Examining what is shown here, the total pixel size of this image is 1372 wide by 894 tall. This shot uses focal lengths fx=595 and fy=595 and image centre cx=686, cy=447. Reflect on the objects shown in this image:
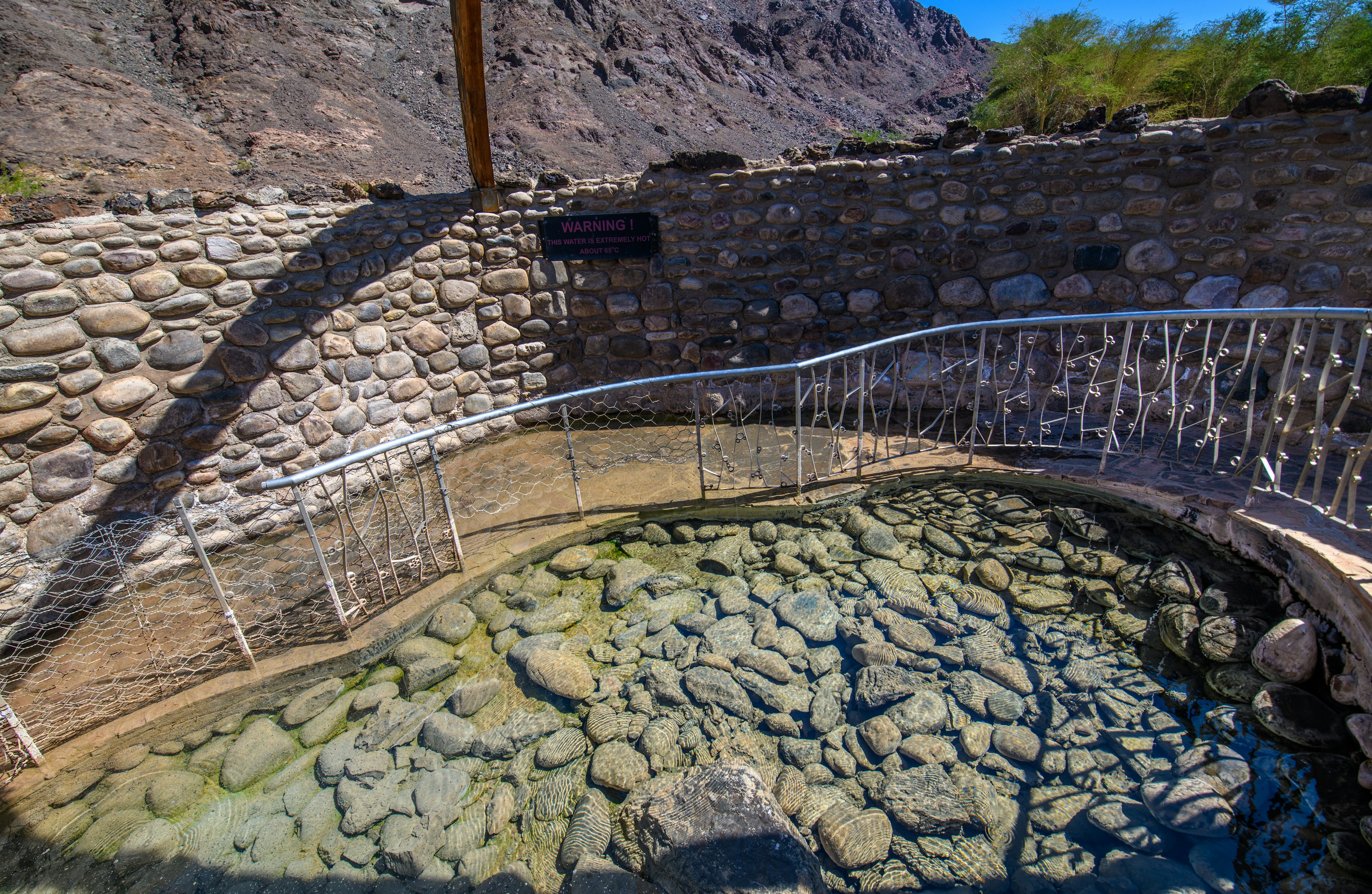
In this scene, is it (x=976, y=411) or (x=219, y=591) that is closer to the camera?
(x=219, y=591)

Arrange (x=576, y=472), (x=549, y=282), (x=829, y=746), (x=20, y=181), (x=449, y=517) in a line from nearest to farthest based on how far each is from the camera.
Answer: (x=829, y=746) → (x=449, y=517) → (x=576, y=472) → (x=549, y=282) → (x=20, y=181)

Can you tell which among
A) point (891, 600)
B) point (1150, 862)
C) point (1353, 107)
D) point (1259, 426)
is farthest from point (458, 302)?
Result: point (1353, 107)

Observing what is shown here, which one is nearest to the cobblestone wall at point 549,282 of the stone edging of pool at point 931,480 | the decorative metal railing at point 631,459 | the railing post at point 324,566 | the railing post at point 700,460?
the decorative metal railing at point 631,459

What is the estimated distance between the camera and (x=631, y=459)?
466 centimetres

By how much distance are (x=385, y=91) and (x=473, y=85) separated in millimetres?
11697

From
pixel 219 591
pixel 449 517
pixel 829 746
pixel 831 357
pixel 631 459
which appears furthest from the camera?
pixel 631 459

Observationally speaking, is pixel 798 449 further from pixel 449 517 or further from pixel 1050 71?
pixel 1050 71

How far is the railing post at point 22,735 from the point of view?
2361 millimetres

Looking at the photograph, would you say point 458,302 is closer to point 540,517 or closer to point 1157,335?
point 540,517

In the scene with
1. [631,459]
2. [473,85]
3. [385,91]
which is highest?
[385,91]

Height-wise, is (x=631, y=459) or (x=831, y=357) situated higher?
(x=831, y=357)

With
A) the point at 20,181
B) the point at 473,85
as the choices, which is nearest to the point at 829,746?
the point at 473,85

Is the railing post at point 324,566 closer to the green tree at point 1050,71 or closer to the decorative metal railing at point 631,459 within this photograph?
the decorative metal railing at point 631,459

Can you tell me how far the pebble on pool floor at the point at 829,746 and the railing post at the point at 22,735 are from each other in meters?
Result: 0.16
